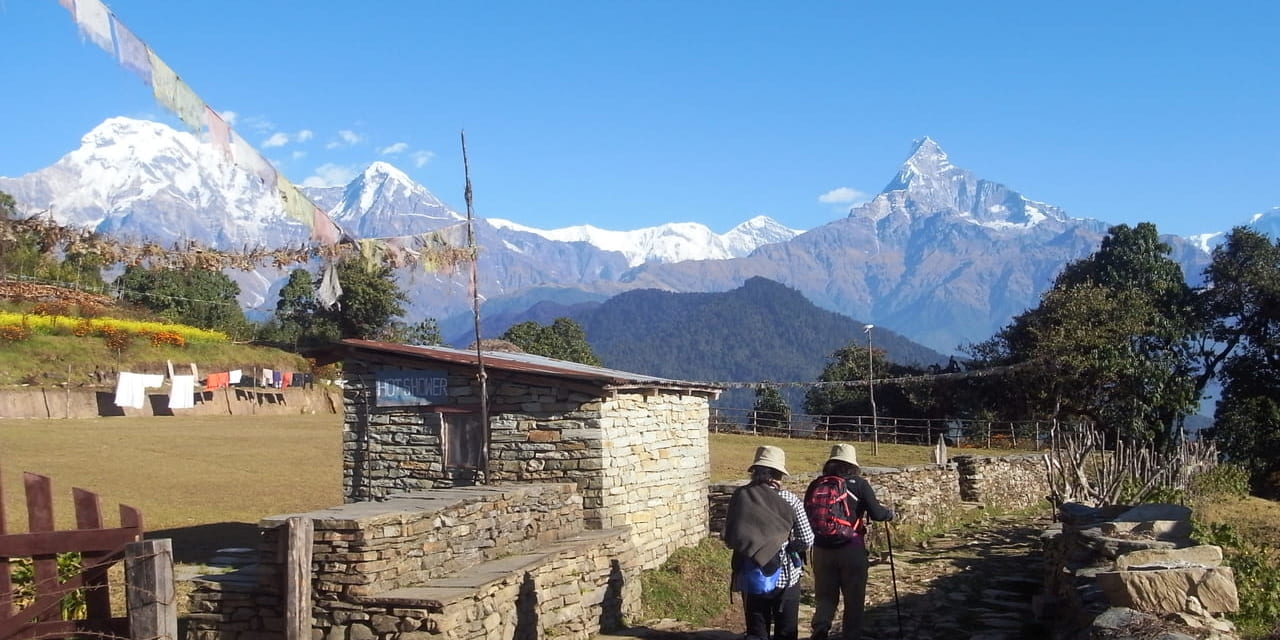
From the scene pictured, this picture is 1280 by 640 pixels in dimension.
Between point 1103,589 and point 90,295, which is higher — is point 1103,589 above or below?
below

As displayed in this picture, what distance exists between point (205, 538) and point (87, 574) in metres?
8.63

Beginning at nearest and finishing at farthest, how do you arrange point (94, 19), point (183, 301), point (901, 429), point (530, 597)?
point (94, 19) → point (530, 597) → point (901, 429) → point (183, 301)

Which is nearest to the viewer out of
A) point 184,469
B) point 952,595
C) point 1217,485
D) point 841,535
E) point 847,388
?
point 841,535

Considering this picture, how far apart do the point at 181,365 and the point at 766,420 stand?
79.5ft

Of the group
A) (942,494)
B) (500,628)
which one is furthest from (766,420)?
(500,628)

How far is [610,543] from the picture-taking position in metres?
12.9

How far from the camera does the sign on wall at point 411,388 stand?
15.4 meters

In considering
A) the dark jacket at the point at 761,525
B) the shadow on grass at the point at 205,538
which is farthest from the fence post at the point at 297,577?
the shadow on grass at the point at 205,538

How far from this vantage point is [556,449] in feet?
48.5

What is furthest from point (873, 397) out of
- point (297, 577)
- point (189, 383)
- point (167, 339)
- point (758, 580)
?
point (297, 577)

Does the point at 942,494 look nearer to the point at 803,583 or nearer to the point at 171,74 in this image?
the point at 803,583

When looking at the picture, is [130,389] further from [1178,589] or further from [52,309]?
[1178,589]

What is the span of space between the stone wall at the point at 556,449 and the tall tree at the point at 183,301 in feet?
138

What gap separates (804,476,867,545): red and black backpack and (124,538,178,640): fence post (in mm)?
4990
